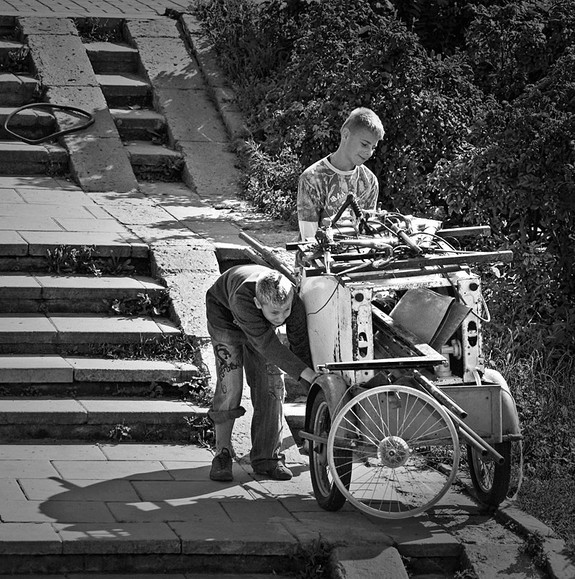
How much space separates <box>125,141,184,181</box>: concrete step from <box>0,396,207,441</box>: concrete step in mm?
4186

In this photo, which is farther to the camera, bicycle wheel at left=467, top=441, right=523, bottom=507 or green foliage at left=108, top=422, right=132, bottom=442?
green foliage at left=108, top=422, right=132, bottom=442

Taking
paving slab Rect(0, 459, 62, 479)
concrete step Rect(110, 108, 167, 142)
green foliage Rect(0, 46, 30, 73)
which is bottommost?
paving slab Rect(0, 459, 62, 479)

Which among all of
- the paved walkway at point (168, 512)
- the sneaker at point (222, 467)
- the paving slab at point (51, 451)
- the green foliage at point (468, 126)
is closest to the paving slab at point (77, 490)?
the paved walkway at point (168, 512)

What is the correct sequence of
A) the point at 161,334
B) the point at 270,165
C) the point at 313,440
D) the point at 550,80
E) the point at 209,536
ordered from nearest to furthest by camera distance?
the point at 209,536 < the point at 313,440 < the point at 161,334 < the point at 550,80 < the point at 270,165

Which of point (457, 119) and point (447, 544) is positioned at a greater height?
point (457, 119)

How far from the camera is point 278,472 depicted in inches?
277

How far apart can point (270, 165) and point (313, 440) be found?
5148mm

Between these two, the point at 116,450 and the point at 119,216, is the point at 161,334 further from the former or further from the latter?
the point at 119,216

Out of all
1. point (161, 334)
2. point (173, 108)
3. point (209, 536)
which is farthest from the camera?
point (173, 108)

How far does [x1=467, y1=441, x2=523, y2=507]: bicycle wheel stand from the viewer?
641cm

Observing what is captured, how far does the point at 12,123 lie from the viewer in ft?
37.7

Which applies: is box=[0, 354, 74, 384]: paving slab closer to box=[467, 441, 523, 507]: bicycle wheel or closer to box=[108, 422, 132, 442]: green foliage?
box=[108, 422, 132, 442]: green foliage

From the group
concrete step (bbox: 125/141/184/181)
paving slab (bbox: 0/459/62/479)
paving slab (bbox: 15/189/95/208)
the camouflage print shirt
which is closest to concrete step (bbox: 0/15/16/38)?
concrete step (bbox: 125/141/184/181)

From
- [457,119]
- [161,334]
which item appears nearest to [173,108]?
[457,119]
